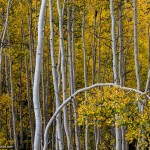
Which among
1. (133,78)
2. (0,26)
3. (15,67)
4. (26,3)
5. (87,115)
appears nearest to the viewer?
(87,115)

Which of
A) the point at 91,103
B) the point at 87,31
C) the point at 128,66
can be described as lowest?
the point at 91,103

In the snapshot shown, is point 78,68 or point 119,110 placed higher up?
point 78,68

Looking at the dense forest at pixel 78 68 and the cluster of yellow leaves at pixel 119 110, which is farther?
the dense forest at pixel 78 68

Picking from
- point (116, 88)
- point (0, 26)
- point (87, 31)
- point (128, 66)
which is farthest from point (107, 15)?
point (116, 88)

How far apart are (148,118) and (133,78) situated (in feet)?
50.8

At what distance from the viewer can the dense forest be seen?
17.3 feet

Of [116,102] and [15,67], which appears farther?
[15,67]

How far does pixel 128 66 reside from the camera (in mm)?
19891

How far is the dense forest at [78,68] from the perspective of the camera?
5.27 meters

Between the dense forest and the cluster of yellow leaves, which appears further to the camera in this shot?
the dense forest

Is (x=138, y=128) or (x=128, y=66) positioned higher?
(x=128, y=66)

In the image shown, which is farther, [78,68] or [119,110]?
[78,68]

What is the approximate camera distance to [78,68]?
65.2ft

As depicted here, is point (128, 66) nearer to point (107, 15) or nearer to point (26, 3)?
point (107, 15)
